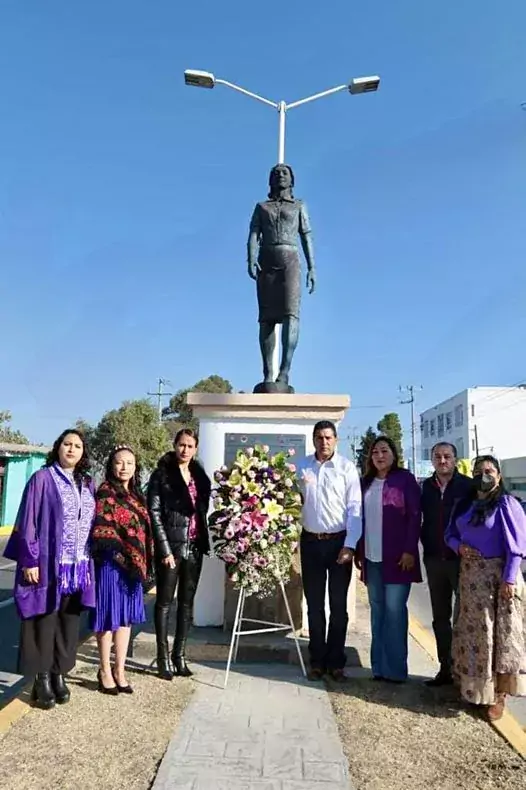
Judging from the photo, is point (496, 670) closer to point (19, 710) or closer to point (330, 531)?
point (330, 531)

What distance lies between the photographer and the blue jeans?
466 cm

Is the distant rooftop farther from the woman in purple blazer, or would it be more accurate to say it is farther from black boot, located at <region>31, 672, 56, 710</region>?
the woman in purple blazer

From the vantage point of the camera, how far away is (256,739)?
3.64 metres

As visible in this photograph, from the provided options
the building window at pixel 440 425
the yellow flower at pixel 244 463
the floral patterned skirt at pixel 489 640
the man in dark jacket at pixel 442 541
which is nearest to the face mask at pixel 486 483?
the man in dark jacket at pixel 442 541

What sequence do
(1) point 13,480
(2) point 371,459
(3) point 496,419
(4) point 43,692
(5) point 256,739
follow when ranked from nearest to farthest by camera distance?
(5) point 256,739, (4) point 43,692, (2) point 371,459, (1) point 13,480, (3) point 496,419

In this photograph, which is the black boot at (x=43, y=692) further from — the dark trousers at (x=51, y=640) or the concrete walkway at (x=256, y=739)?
the concrete walkway at (x=256, y=739)

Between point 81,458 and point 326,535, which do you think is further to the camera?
point 326,535

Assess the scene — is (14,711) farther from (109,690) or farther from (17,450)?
(17,450)

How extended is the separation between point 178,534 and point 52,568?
914mm

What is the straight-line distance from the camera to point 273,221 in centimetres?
670

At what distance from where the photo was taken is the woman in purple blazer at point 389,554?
15.2ft

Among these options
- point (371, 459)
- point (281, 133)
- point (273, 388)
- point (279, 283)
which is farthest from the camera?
point (281, 133)

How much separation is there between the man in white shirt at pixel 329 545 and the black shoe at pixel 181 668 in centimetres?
91

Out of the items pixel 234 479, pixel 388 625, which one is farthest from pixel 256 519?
pixel 388 625
